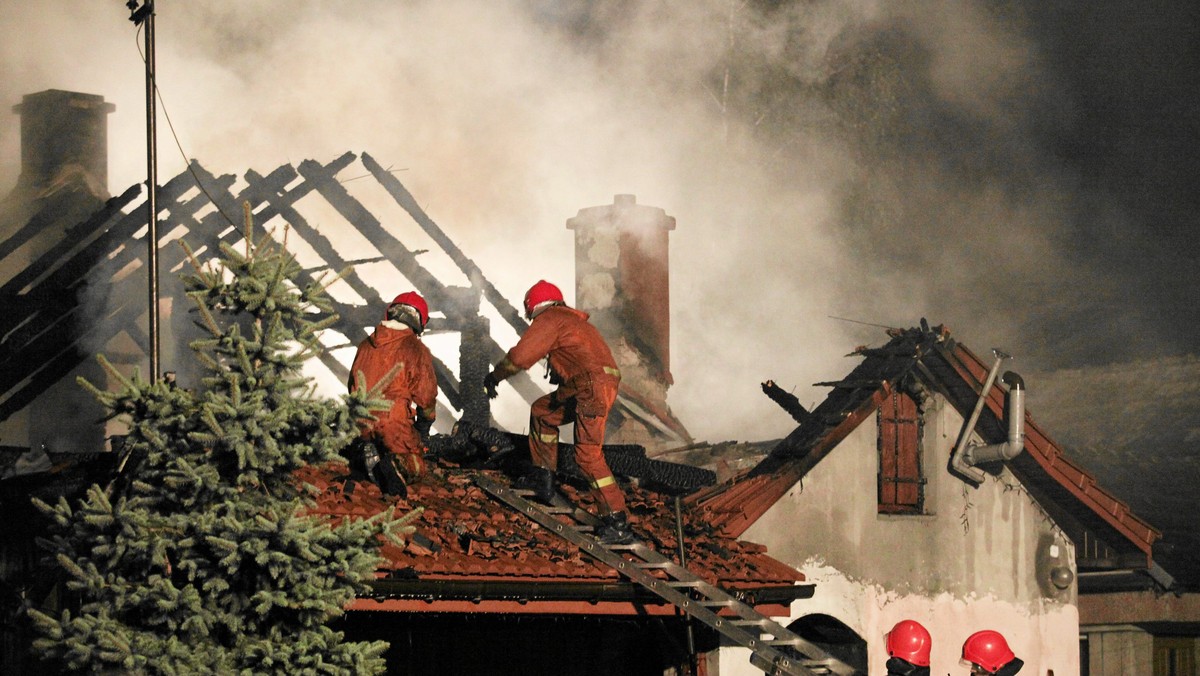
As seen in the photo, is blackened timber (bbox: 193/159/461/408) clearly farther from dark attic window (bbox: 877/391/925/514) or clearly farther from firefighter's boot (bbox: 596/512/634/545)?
firefighter's boot (bbox: 596/512/634/545)

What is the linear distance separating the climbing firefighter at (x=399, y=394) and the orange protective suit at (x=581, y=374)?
2.39 ft

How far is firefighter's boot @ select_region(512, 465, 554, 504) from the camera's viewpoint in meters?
11.5

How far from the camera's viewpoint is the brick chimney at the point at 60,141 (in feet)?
70.4

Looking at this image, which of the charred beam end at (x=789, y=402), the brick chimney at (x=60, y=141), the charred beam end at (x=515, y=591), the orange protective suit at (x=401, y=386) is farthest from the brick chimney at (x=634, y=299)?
the brick chimney at (x=60, y=141)

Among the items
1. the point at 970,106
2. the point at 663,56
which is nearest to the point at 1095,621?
the point at 663,56

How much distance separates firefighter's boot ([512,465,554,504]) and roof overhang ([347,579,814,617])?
3.62 ft

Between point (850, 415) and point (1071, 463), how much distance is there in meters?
2.21

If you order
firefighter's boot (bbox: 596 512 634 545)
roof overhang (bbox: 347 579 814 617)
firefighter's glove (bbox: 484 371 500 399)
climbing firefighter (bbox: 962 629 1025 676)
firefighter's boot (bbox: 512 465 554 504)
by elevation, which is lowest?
climbing firefighter (bbox: 962 629 1025 676)

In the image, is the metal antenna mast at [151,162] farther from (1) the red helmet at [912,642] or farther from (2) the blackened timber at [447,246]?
(1) the red helmet at [912,642]

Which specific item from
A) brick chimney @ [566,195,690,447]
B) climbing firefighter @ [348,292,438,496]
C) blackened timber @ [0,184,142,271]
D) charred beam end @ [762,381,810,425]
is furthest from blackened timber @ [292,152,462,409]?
climbing firefighter @ [348,292,438,496]

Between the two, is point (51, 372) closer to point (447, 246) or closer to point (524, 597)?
point (447, 246)

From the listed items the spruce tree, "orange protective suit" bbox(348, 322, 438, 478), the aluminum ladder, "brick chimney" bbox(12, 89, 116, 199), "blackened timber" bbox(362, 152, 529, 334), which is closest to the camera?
the spruce tree

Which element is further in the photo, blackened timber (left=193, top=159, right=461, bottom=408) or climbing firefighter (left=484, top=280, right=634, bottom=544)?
blackened timber (left=193, top=159, right=461, bottom=408)

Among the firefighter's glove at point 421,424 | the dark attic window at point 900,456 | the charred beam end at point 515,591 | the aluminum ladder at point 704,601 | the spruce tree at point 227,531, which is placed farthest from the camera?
the dark attic window at point 900,456
